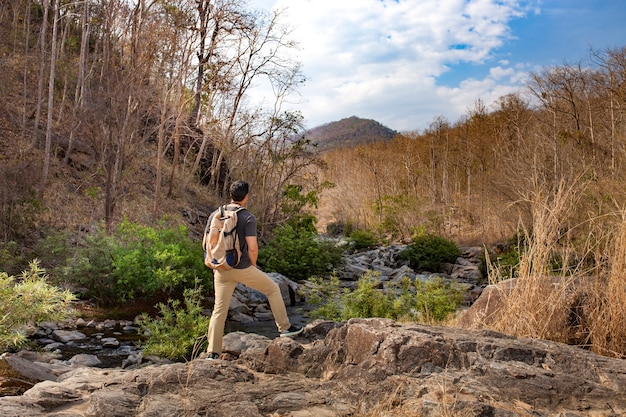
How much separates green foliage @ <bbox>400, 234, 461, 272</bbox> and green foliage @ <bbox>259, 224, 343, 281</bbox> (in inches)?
145

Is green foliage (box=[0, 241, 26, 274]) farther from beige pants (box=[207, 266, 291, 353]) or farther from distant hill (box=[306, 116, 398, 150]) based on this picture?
distant hill (box=[306, 116, 398, 150])

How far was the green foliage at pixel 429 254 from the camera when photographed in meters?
19.3

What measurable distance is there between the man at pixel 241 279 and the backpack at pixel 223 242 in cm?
8

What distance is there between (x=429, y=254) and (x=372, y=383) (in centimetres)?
1623

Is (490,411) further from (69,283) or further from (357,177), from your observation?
(357,177)

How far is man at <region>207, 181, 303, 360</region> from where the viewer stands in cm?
518

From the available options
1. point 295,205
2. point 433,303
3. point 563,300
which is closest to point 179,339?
point 433,303

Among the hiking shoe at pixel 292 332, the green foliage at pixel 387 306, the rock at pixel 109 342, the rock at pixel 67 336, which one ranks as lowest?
the rock at pixel 109 342

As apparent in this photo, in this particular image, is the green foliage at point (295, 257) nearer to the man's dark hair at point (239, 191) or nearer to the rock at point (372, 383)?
the man's dark hair at point (239, 191)

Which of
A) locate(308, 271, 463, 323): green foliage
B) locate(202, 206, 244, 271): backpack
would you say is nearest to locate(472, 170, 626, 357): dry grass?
locate(202, 206, 244, 271): backpack

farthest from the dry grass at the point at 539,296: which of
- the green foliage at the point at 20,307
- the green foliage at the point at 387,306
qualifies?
the green foliage at the point at 20,307

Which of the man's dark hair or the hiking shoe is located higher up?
the man's dark hair

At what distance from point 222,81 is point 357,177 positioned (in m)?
15.4

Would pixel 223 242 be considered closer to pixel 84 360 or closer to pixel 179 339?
pixel 179 339
